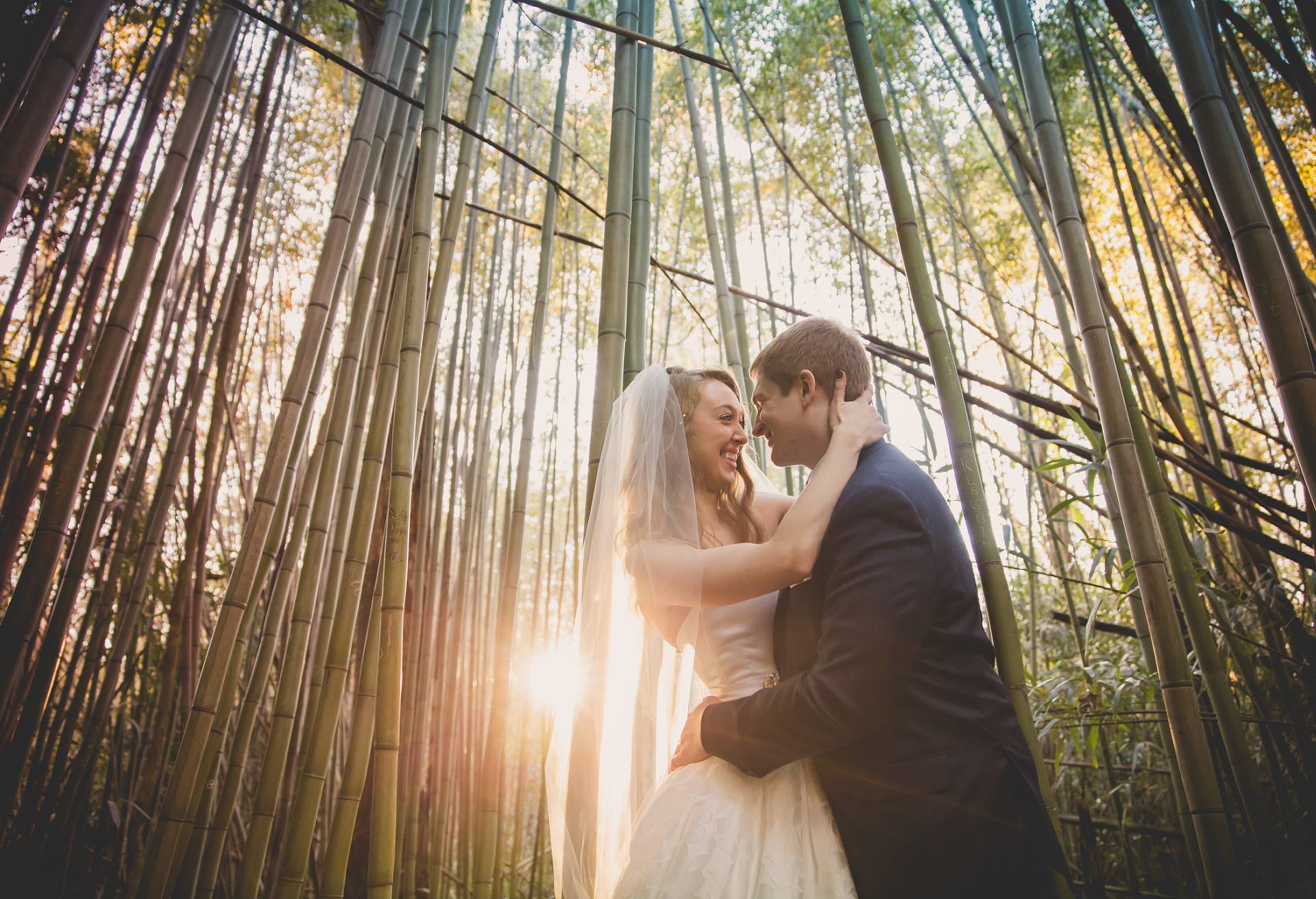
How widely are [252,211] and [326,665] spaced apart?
1627mm

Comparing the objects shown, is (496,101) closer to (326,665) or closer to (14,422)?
(14,422)

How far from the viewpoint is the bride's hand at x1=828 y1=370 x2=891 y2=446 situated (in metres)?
1.17

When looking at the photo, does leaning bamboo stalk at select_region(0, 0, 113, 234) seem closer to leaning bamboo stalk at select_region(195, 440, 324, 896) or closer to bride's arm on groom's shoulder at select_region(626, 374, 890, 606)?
leaning bamboo stalk at select_region(195, 440, 324, 896)

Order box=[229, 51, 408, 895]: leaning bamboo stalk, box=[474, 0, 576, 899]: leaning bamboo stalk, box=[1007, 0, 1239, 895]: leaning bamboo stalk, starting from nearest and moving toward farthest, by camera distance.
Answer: box=[1007, 0, 1239, 895]: leaning bamboo stalk
box=[229, 51, 408, 895]: leaning bamboo stalk
box=[474, 0, 576, 899]: leaning bamboo stalk

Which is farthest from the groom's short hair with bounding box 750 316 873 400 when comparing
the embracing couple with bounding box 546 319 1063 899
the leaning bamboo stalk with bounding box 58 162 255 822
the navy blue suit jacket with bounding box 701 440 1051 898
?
the leaning bamboo stalk with bounding box 58 162 255 822

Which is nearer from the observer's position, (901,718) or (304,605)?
(901,718)

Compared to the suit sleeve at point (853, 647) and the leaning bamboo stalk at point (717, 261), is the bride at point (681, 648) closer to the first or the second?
the suit sleeve at point (853, 647)

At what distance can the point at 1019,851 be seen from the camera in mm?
886

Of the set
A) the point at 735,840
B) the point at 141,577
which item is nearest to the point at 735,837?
the point at 735,840

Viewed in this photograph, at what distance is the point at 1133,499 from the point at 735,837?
2.53 ft

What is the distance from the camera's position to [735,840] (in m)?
0.96

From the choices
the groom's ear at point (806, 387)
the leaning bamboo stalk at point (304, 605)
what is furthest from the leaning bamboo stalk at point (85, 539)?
the groom's ear at point (806, 387)

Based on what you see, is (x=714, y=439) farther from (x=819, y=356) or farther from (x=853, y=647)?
(x=853, y=647)

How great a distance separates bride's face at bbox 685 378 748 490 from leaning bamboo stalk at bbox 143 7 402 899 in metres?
0.83
